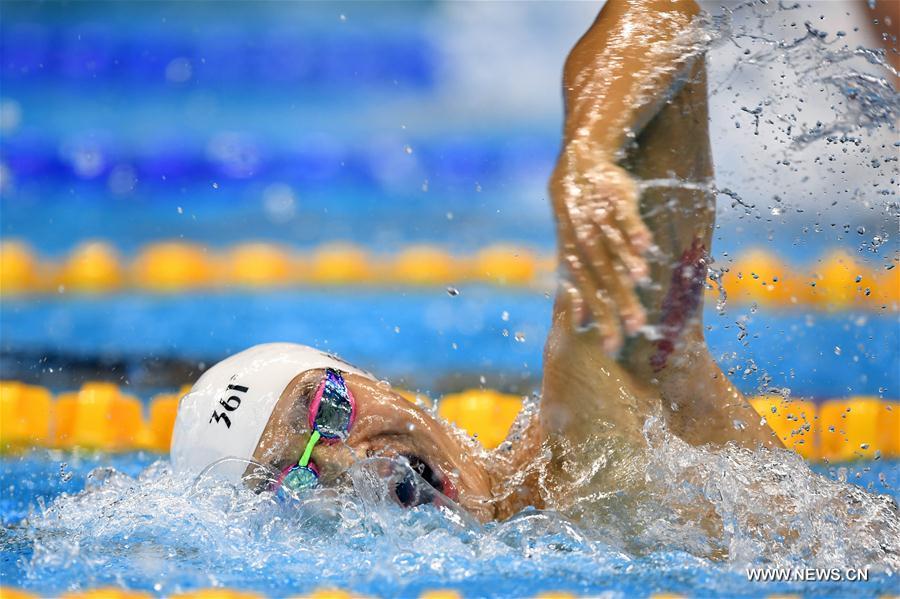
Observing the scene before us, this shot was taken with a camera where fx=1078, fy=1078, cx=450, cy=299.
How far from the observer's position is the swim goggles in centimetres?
174

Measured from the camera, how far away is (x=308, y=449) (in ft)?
5.74

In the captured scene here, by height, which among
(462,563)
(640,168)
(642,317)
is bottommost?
(462,563)

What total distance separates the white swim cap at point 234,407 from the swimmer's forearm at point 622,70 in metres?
0.62

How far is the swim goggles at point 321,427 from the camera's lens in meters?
1.74

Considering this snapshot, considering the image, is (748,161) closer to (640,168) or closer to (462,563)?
(640,168)

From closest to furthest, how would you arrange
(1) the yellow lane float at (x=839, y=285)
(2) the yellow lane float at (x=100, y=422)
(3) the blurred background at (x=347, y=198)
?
(2) the yellow lane float at (x=100, y=422), (3) the blurred background at (x=347, y=198), (1) the yellow lane float at (x=839, y=285)

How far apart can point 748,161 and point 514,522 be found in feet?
6.71

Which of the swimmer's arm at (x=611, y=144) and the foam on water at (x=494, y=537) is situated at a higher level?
the swimmer's arm at (x=611, y=144)

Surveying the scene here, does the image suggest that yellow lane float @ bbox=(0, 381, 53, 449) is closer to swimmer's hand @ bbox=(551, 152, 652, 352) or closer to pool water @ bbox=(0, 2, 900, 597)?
pool water @ bbox=(0, 2, 900, 597)

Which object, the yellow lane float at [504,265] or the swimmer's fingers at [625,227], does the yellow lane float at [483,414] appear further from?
the yellow lane float at [504,265]

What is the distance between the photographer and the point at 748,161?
11.2 feet

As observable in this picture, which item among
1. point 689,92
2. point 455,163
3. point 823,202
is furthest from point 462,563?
point 455,163

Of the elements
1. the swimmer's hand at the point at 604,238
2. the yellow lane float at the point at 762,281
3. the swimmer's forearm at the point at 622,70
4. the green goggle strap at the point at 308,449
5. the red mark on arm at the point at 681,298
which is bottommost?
the yellow lane float at the point at 762,281

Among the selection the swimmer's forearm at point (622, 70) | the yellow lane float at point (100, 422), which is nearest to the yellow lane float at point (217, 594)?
the swimmer's forearm at point (622, 70)
